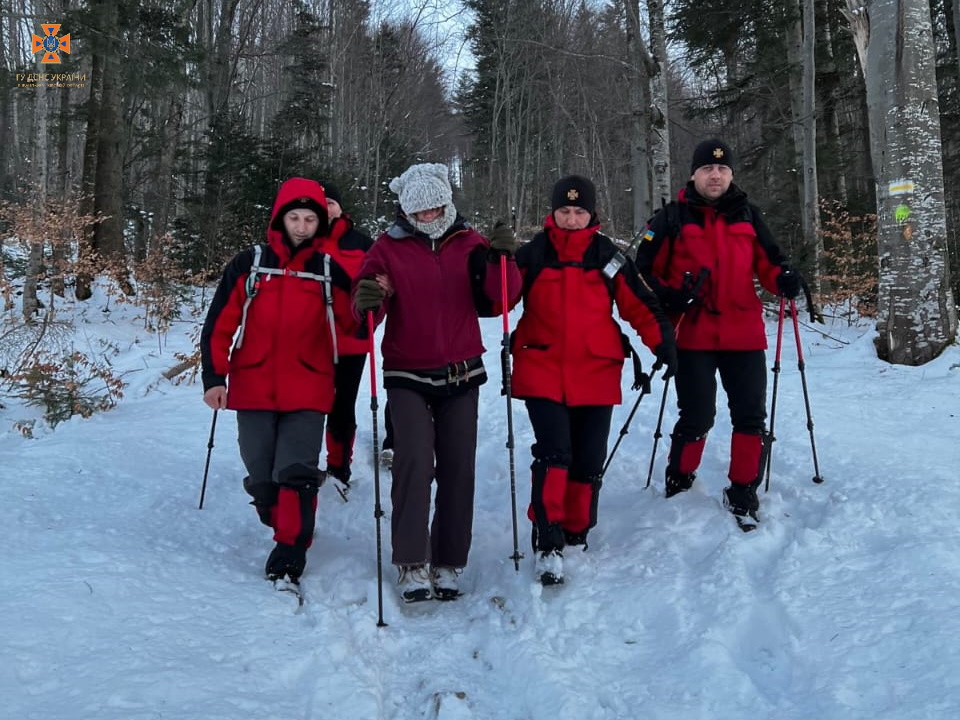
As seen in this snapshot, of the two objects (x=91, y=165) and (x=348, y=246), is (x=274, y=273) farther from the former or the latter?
(x=91, y=165)

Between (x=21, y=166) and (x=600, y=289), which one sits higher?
(x=21, y=166)

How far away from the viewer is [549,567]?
3.42 meters

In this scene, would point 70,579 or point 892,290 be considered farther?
point 892,290

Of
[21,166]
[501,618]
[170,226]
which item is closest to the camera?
[501,618]

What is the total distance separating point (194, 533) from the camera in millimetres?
4043

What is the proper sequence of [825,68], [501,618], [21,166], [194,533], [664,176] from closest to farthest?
[501,618] < [194,533] < [664,176] < [825,68] < [21,166]

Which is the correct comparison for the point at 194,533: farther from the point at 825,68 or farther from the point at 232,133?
the point at 825,68

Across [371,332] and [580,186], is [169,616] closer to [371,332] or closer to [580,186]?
[371,332]

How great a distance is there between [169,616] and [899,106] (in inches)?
279

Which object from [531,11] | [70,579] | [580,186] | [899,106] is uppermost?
[531,11]

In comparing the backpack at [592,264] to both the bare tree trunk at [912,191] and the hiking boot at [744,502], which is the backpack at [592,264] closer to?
the hiking boot at [744,502]

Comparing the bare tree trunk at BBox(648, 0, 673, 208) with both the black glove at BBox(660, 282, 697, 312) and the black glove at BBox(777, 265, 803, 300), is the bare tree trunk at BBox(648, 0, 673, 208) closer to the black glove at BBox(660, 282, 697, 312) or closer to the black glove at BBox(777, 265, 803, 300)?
the black glove at BBox(777, 265, 803, 300)

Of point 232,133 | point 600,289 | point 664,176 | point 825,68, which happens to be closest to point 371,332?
point 600,289

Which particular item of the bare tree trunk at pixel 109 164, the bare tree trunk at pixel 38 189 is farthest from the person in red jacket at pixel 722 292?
the bare tree trunk at pixel 109 164
